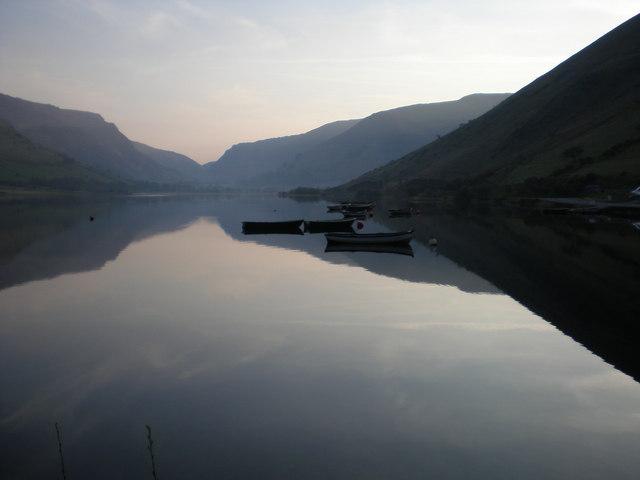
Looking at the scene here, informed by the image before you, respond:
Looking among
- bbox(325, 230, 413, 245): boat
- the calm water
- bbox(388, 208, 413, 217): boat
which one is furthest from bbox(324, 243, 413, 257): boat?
bbox(388, 208, 413, 217): boat

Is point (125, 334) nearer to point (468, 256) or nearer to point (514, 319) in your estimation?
point (514, 319)

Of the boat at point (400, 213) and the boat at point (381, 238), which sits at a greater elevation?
the boat at point (381, 238)

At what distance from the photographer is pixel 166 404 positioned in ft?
61.8

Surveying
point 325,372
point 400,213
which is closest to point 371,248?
point 325,372

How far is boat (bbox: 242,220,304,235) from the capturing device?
295ft

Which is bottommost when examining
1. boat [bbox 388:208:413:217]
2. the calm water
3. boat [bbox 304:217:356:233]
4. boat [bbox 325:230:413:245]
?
boat [bbox 388:208:413:217]

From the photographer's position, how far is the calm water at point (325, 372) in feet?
49.7

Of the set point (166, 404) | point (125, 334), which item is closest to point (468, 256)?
point (125, 334)

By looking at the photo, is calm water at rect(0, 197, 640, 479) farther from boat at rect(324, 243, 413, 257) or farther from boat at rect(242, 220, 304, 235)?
boat at rect(242, 220, 304, 235)

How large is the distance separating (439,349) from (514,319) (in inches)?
328

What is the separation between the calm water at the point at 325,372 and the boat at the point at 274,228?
4023 centimetres

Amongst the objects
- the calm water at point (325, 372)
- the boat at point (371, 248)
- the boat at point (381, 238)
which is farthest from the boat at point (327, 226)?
the calm water at point (325, 372)

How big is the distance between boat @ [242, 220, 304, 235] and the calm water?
4023 centimetres

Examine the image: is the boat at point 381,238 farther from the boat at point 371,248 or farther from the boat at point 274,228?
the boat at point 274,228
